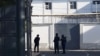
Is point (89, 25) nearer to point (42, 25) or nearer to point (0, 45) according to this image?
point (42, 25)

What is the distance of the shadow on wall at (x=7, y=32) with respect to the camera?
566 cm

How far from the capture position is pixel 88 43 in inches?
1681

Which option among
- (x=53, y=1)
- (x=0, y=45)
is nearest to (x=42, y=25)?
(x=53, y=1)

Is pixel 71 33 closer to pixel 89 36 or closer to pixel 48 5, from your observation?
pixel 89 36

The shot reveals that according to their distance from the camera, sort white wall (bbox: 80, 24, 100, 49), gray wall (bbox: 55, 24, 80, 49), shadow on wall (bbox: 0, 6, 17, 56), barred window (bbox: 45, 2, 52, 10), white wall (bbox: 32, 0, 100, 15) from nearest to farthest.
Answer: shadow on wall (bbox: 0, 6, 17, 56) → white wall (bbox: 80, 24, 100, 49) → gray wall (bbox: 55, 24, 80, 49) → white wall (bbox: 32, 0, 100, 15) → barred window (bbox: 45, 2, 52, 10)

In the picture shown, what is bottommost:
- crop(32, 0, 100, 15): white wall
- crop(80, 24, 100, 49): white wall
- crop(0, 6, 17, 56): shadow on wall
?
crop(80, 24, 100, 49): white wall

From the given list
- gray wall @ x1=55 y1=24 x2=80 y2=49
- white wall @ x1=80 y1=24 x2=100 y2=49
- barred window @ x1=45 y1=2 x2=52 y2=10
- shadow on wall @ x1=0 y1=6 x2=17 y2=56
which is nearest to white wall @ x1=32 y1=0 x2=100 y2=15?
barred window @ x1=45 y1=2 x2=52 y2=10

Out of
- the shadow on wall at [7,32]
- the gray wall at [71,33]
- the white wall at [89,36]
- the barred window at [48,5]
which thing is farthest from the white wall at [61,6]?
the shadow on wall at [7,32]

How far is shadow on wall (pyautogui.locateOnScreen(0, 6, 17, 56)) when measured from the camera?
566cm

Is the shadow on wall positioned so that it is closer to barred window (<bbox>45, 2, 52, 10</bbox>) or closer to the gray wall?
the gray wall

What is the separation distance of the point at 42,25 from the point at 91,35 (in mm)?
5837

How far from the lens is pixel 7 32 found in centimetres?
632

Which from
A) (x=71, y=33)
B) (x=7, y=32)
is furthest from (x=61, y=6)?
(x=7, y=32)

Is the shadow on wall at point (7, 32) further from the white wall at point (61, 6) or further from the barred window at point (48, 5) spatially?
the barred window at point (48, 5)
